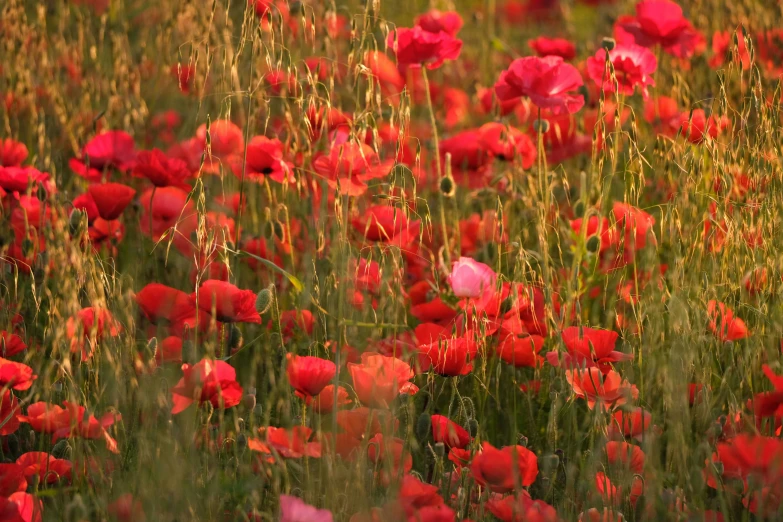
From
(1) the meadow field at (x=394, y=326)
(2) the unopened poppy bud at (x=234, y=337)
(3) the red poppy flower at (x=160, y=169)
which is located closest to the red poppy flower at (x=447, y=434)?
(1) the meadow field at (x=394, y=326)

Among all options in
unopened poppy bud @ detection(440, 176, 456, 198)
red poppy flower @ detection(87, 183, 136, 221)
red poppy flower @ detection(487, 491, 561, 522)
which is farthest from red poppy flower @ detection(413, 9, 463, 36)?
red poppy flower @ detection(487, 491, 561, 522)

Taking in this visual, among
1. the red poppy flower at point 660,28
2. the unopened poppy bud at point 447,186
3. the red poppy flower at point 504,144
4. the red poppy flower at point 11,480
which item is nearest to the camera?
the red poppy flower at point 11,480

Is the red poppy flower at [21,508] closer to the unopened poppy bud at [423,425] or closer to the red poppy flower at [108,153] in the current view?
the unopened poppy bud at [423,425]

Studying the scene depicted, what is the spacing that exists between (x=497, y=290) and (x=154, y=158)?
741 millimetres

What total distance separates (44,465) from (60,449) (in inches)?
2.3

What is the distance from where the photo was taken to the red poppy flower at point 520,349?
1504mm

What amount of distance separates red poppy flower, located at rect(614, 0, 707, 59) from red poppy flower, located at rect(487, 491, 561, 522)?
1.23 meters

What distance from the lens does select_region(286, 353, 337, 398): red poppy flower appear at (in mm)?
1287

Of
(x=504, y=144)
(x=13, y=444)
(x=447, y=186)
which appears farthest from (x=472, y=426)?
(x=504, y=144)

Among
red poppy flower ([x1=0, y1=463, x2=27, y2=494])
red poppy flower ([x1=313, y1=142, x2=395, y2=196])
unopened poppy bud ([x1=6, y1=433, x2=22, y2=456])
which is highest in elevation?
red poppy flower ([x1=313, y1=142, x2=395, y2=196])

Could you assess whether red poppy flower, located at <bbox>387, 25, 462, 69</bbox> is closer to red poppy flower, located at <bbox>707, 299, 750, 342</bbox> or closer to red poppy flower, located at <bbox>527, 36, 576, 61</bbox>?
red poppy flower, located at <bbox>527, 36, 576, 61</bbox>

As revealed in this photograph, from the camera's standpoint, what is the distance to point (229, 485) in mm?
1256

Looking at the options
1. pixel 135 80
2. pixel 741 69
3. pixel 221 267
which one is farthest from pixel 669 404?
pixel 135 80

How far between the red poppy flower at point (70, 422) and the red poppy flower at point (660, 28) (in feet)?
4.38
